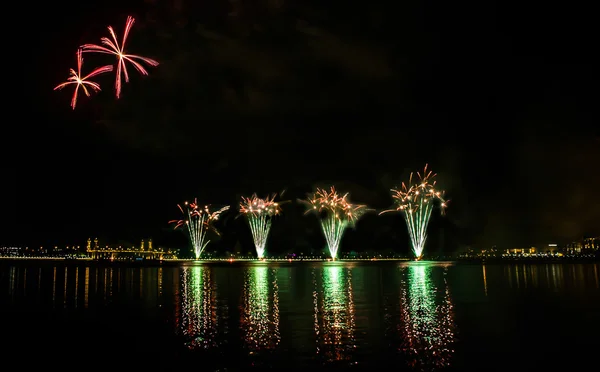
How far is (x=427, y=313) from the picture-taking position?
22.3 metres

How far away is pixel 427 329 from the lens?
18.5 metres

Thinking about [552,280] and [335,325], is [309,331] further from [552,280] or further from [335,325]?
[552,280]

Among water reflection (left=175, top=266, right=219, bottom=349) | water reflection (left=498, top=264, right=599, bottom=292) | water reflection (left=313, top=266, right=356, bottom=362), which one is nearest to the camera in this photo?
water reflection (left=313, top=266, right=356, bottom=362)

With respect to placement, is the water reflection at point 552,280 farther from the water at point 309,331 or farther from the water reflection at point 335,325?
the water reflection at point 335,325

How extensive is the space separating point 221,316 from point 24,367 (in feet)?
30.1

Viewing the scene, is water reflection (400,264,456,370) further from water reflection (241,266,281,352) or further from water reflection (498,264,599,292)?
water reflection (498,264,599,292)

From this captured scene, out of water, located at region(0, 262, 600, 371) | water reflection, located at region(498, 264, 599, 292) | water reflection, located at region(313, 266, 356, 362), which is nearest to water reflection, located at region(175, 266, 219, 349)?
water, located at region(0, 262, 600, 371)

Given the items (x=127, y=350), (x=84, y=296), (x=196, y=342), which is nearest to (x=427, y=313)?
(x=196, y=342)

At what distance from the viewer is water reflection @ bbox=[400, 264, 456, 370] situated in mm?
14344

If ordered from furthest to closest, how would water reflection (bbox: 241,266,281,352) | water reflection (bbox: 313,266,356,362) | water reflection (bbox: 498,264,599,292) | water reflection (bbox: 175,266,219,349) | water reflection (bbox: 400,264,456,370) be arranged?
water reflection (bbox: 498,264,599,292), water reflection (bbox: 175,266,219,349), water reflection (bbox: 241,266,281,352), water reflection (bbox: 313,266,356,362), water reflection (bbox: 400,264,456,370)

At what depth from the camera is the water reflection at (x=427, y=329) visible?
14344mm

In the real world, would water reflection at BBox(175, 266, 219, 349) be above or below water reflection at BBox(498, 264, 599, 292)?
above

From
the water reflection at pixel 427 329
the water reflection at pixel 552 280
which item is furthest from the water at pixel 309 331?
the water reflection at pixel 552 280

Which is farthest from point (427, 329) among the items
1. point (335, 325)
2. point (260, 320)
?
point (260, 320)
